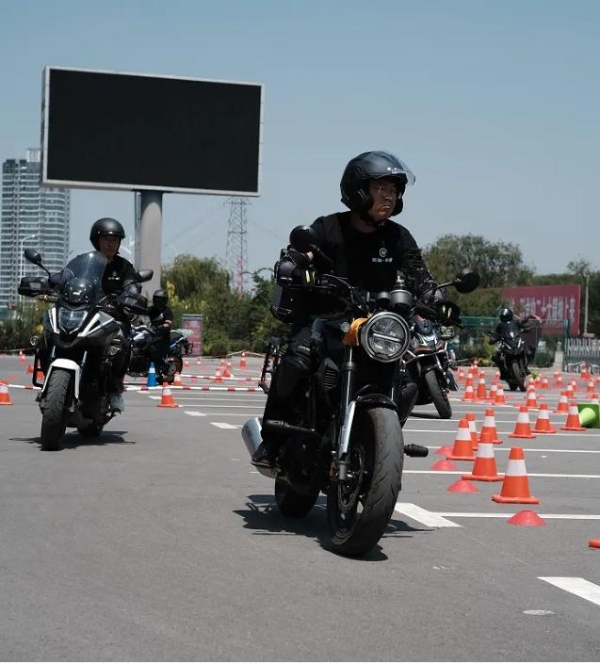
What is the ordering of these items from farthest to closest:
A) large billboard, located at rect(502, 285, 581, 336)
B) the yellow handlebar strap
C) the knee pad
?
large billboard, located at rect(502, 285, 581, 336), the knee pad, the yellow handlebar strap

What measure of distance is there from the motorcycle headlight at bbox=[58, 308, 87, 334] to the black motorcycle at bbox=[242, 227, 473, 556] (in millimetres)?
4670

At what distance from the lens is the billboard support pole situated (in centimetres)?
4544

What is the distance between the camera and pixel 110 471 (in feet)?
34.1

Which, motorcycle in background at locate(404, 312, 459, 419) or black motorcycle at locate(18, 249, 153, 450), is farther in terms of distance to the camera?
motorcycle in background at locate(404, 312, 459, 419)

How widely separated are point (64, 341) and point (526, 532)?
545 cm

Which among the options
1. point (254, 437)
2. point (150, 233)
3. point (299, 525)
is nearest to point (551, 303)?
point (150, 233)

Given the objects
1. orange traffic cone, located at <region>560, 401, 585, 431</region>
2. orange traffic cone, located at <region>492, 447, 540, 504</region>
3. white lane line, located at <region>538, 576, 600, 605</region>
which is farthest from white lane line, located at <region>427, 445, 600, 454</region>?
white lane line, located at <region>538, 576, 600, 605</region>

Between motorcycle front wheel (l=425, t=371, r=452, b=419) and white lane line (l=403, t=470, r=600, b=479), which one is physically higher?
motorcycle front wheel (l=425, t=371, r=452, b=419)

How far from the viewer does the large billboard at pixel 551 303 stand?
2908 inches

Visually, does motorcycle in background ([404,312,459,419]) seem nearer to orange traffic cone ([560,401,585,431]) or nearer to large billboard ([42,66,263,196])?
orange traffic cone ([560,401,585,431])

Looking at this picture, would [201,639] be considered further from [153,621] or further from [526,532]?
[526,532]

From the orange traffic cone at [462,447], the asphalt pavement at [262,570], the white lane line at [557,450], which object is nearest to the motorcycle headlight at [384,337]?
the asphalt pavement at [262,570]

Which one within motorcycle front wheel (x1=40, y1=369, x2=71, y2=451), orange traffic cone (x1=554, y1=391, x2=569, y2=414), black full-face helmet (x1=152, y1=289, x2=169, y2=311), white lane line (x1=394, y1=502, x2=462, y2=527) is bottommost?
orange traffic cone (x1=554, y1=391, x2=569, y2=414)

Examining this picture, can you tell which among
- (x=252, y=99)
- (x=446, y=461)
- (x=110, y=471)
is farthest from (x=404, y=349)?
(x=252, y=99)
